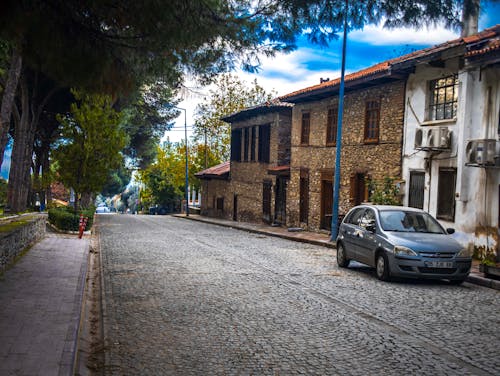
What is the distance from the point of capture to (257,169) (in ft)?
116

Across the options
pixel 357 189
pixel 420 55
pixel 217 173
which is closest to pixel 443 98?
pixel 420 55

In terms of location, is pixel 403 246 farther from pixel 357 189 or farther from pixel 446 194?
pixel 357 189

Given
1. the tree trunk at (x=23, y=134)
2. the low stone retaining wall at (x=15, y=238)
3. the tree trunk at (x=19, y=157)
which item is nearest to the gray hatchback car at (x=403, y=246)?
the low stone retaining wall at (x=15, y=238)

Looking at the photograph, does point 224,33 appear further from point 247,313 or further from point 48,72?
point 247,313

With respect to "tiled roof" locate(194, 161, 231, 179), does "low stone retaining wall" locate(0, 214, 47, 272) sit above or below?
below

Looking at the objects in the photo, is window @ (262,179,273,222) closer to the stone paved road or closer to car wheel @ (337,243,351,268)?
car wheel @ (337,243,351,268)

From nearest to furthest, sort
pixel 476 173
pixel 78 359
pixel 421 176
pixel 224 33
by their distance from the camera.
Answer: pixel 78 359, pixel 224 33, pixel 476 173, pixel 421 176

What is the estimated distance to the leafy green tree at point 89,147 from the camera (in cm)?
2469

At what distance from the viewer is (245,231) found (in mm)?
29219

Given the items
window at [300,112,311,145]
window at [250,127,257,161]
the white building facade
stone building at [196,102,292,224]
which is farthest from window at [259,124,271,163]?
the white building facade

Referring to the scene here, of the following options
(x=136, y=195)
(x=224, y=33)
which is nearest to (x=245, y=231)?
(x=224, y=33)

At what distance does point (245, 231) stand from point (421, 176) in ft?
40.3

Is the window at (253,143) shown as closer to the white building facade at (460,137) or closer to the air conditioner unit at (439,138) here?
the white building facade at (460,137)

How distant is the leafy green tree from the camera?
81.0 ft
